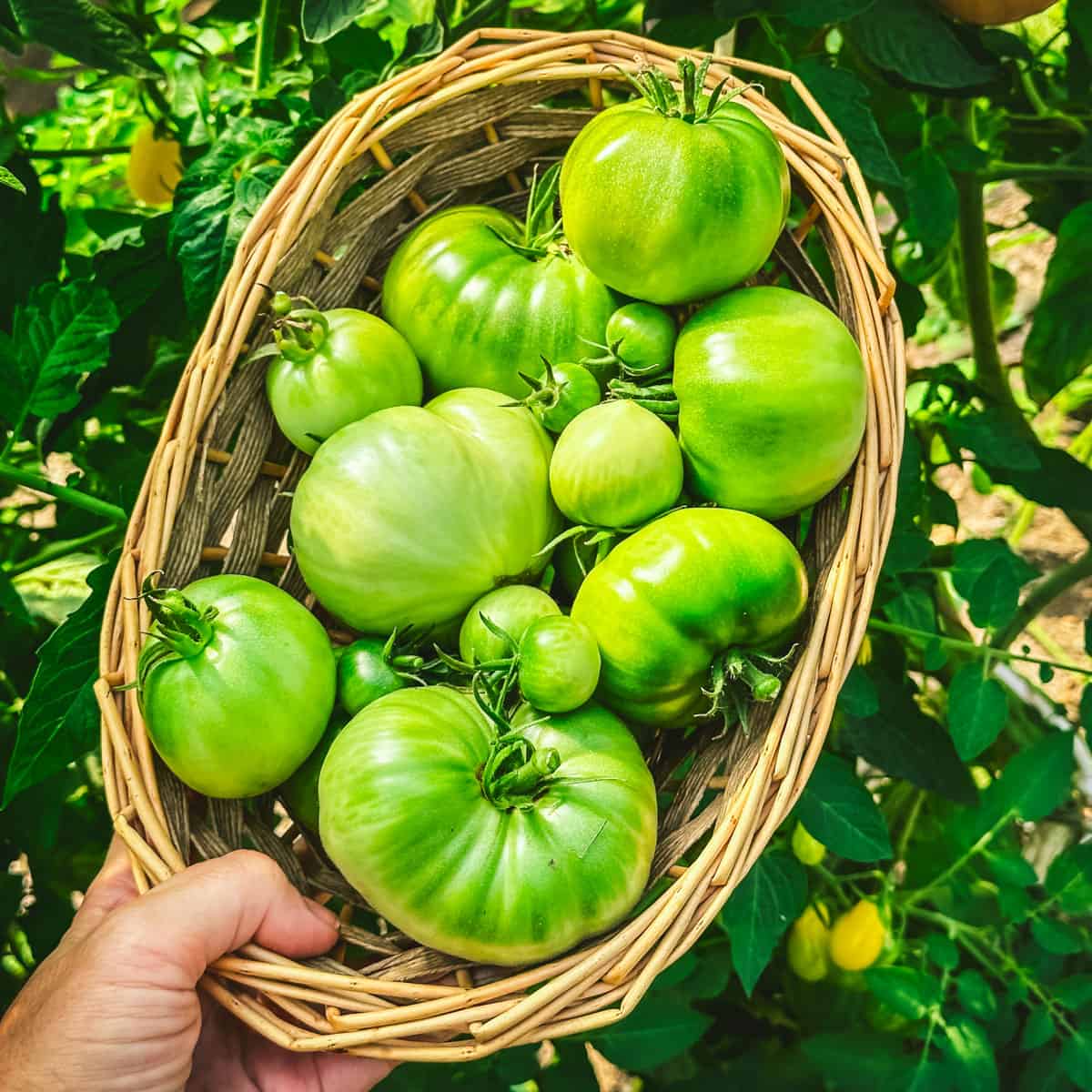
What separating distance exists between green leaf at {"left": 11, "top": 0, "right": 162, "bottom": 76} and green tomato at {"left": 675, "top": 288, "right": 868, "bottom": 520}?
0.62 meters

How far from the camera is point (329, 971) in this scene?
2.49ft

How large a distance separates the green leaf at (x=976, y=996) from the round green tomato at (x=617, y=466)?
1.93 feet

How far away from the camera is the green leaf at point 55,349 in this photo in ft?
2.96

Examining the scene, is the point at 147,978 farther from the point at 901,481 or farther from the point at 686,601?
the point at 901,481

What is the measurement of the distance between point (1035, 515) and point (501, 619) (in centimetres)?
133

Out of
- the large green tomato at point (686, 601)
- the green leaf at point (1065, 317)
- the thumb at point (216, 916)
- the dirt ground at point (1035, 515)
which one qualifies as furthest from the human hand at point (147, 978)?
the dirt ground at point (1035, 515)

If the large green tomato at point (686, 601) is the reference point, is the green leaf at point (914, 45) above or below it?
above

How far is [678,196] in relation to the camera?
31.4 inches

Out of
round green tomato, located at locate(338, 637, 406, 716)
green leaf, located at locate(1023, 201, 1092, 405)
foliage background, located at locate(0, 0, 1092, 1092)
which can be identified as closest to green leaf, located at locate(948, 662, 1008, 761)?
foliage background, located at locate(0, 0, 1092, 1092)

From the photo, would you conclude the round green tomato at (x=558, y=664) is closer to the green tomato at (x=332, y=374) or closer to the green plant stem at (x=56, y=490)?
the green tomato at (x=332, y=374)

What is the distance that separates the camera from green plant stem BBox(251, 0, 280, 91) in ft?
3.49

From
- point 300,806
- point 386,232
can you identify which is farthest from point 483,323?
point 300,806

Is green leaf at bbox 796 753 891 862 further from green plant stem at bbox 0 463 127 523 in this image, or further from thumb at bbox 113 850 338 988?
green plant stem at bbox 0 463 127 523

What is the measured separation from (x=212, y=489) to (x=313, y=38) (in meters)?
0.40
